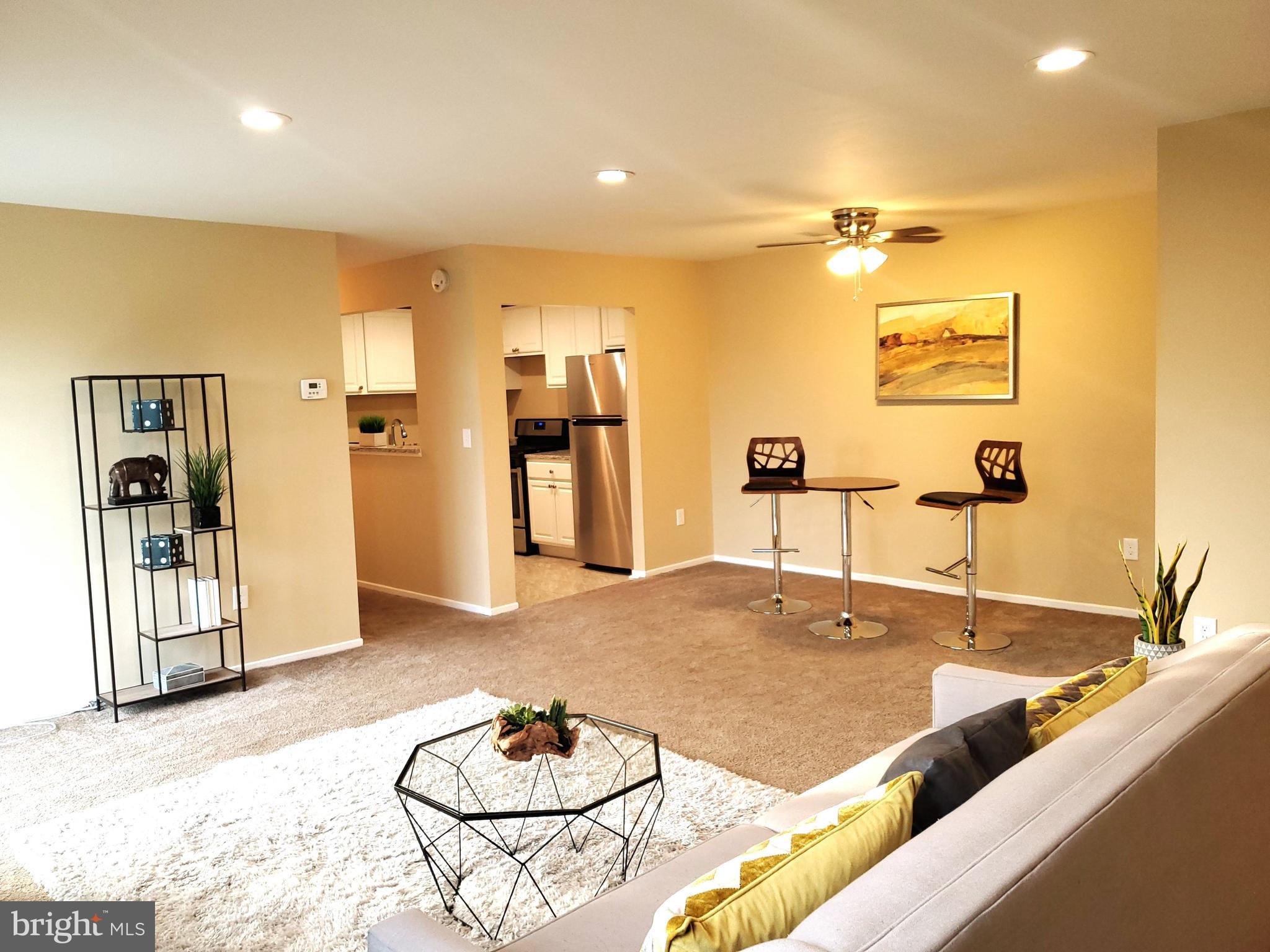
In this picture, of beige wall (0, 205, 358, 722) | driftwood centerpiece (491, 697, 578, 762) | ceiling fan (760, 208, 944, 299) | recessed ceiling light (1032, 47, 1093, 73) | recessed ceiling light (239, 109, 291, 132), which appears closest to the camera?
driftwood centerpiece (491, 697, 578, 762)

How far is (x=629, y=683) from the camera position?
445 centimetres

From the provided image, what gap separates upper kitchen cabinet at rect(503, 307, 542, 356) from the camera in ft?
25.3

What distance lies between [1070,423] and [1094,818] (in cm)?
459

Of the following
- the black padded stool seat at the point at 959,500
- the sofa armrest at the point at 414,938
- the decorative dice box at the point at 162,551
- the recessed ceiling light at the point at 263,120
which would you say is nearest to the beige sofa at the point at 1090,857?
the sofa armrest at the point at 414,938

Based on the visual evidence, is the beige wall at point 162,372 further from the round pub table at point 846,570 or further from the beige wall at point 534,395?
the beige wall at point 534,395

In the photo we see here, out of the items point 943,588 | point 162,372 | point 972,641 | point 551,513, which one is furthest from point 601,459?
point 162,372

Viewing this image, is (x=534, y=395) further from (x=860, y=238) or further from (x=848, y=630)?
(x=848, y=630)

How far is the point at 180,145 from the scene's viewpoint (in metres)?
3.31

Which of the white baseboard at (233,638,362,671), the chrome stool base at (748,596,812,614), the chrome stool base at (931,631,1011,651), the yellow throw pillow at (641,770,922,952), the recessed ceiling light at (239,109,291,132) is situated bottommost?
the white baseboard at (233,638,362,671)

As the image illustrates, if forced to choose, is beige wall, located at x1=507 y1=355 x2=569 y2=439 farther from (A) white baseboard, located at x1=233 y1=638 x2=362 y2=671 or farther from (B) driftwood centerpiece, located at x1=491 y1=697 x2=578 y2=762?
(B) driftwood centerpiece, located at x1=491 y1=697 x2=578 y2=762

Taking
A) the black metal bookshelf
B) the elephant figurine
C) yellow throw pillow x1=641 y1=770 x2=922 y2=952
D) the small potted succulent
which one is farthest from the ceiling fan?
yellow throw pillow x1=641 y1=770 x2=922 y2=952

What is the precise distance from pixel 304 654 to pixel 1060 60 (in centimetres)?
440

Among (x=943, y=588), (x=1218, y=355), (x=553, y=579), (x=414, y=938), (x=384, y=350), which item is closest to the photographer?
(x=414, y=938)

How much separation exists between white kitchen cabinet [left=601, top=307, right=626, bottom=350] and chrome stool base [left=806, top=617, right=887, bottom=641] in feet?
8.63
